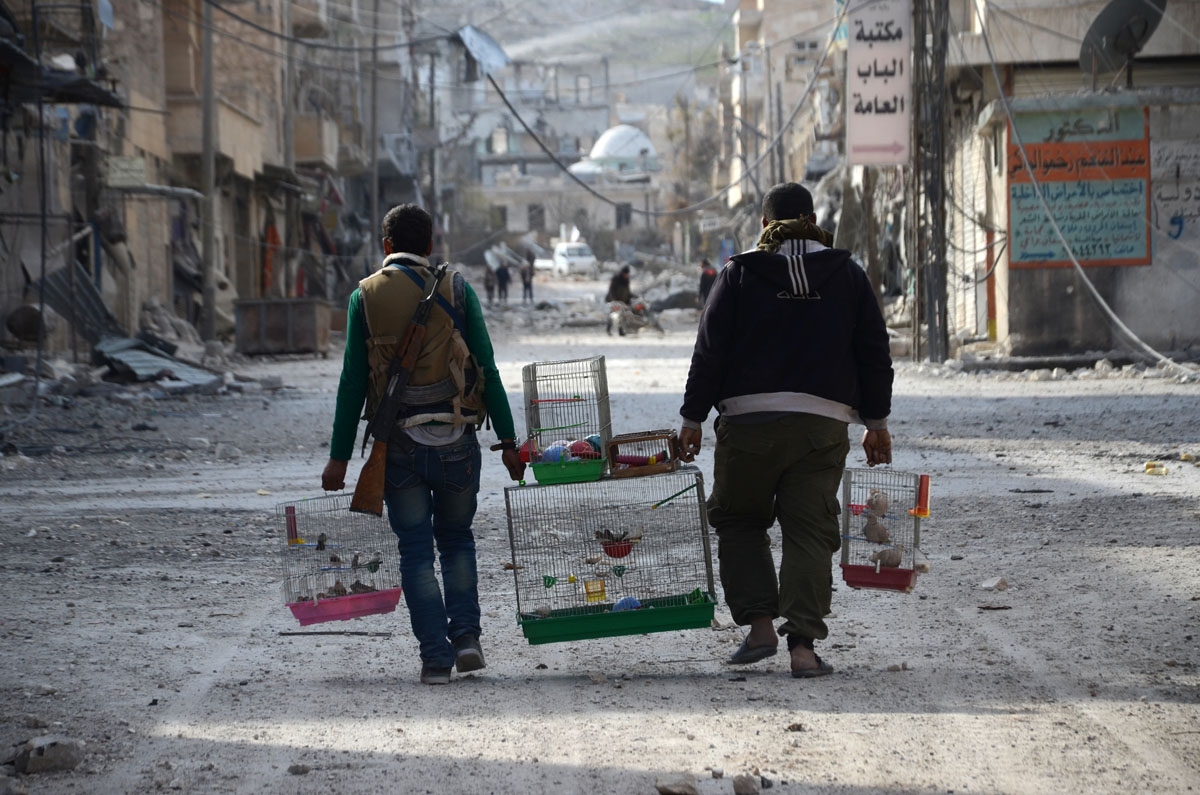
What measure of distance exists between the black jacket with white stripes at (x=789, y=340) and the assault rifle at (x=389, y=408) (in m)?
0.95

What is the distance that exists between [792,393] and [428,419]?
4.10 feet

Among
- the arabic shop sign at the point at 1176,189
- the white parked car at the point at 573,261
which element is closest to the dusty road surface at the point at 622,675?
the arabic shop sign at the point at 1176,189

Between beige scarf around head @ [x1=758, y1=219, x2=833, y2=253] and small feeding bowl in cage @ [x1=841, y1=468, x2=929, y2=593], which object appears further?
small feeding bowl in cage @ [x1=841, y1=468, x2=929, y2=593]

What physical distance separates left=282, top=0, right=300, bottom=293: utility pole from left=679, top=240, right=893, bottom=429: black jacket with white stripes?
3163 cm

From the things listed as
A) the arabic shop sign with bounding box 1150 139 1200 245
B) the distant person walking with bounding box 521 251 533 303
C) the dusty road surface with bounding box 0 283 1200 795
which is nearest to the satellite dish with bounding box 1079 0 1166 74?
the arabic shop sign with bounding box 1150 139 1200 245

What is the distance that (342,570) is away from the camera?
5.82m

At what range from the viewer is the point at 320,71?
49.6 meters

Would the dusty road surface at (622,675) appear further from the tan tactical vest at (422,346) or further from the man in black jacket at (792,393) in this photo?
the tan tactical vest at (422,346)

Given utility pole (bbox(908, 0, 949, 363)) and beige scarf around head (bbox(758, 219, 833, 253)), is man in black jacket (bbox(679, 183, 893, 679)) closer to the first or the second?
beige scarf around head (bbox(758, 219, 833, 253))

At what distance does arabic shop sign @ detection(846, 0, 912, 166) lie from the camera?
2191 centimetres

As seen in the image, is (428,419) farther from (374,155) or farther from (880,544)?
(374,155)

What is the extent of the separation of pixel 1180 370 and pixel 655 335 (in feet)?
61.7

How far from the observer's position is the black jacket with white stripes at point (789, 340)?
5094mm

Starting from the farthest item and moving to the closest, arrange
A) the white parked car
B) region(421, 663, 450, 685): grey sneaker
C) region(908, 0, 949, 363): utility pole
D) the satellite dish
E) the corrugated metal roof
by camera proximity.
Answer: the white parked car → region(908, 0, 949, 363): utility pole → the satellite dish → the corrugated metal roof → region(421, 663, 450, 685): grey sneaker
